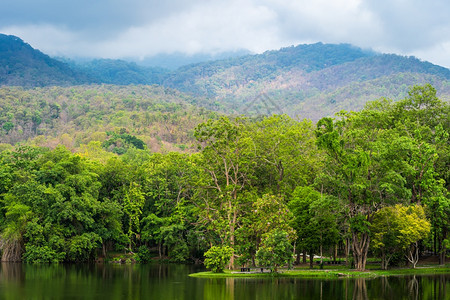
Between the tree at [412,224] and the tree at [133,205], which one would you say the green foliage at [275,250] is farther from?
the tree at [133,205]

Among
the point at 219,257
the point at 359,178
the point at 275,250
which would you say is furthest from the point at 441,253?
the point at 219,257

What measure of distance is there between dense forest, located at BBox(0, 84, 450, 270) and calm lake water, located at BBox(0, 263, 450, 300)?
524 cm

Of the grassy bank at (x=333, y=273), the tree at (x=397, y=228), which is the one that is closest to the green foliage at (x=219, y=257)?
the grassy bank at (x=333, y=273)

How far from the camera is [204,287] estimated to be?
37.2 m

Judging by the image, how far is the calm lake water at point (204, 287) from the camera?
105 feet

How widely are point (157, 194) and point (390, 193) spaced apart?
1296 inches

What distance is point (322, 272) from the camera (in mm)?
45562

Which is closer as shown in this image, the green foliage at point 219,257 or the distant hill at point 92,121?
the green foliage at point 219,257

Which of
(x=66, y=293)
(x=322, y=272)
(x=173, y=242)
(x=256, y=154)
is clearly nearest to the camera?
(x=66, y=293)

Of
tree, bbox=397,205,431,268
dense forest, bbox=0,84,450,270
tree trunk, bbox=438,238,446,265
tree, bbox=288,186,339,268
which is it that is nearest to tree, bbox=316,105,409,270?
dense forest, bbox=0,84,450,270

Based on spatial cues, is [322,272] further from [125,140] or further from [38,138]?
[38,138]

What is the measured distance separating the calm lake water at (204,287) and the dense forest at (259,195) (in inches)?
206

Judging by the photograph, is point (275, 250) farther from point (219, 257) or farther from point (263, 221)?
point (219, 257)

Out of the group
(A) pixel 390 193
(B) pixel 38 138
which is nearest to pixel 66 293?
(A) pixel 390 193
